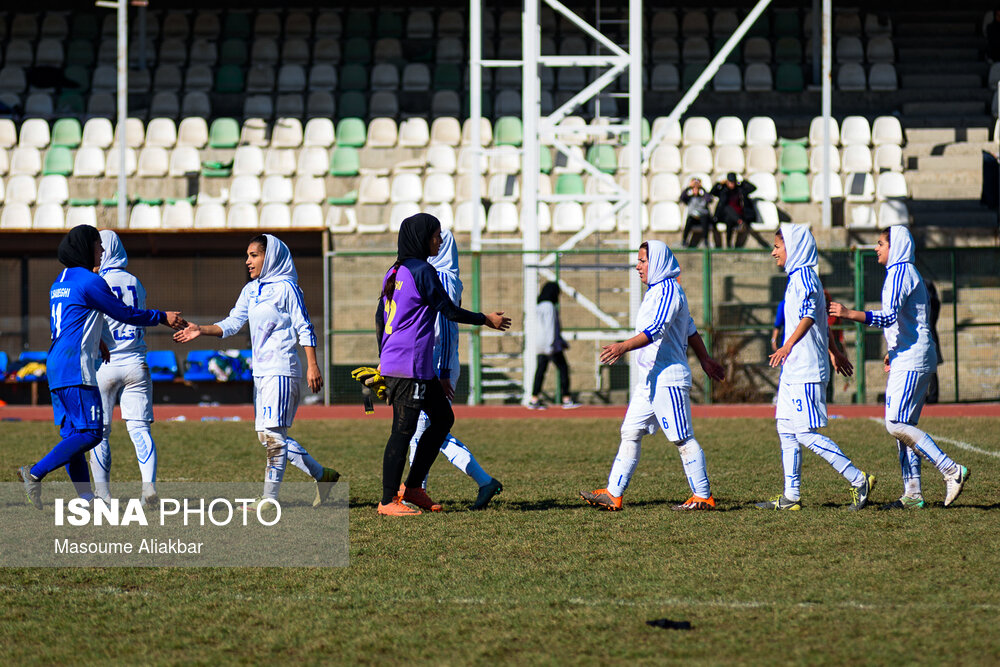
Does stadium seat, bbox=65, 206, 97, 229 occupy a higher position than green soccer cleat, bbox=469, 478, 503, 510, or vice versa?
stadium seat, bbox=65, 206, 97, 229

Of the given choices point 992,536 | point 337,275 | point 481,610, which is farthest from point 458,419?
point 481,610

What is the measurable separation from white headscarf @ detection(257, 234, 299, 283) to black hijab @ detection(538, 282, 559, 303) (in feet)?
32.8

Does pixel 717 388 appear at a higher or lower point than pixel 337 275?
lower

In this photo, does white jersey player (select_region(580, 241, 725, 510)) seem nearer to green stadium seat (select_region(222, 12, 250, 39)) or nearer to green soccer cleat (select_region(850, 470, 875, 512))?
green soccer cleat (select_region(850, 470, 875, 512))

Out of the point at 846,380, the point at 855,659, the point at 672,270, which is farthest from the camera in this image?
the point at 846,380

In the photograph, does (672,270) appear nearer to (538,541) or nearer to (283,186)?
(538,541)

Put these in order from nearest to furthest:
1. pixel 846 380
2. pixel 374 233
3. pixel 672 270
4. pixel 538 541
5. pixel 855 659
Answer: pixel 855 659 → pixel 538 541 → pixel 672 270 → pixel 846 380 → pixel 374 233

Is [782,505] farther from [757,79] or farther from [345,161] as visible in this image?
[757,79]

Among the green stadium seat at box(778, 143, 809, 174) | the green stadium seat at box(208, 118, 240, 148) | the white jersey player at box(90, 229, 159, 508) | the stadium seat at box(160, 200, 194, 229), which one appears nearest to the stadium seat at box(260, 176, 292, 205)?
the stadium seat at box(160, 200, 194, 229)

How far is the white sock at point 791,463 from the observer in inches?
336

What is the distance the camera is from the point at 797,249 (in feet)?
28.2

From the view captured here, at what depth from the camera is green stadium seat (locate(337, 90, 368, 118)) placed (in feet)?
84.9

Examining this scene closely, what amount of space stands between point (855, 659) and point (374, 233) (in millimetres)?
18126

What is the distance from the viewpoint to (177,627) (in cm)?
554
